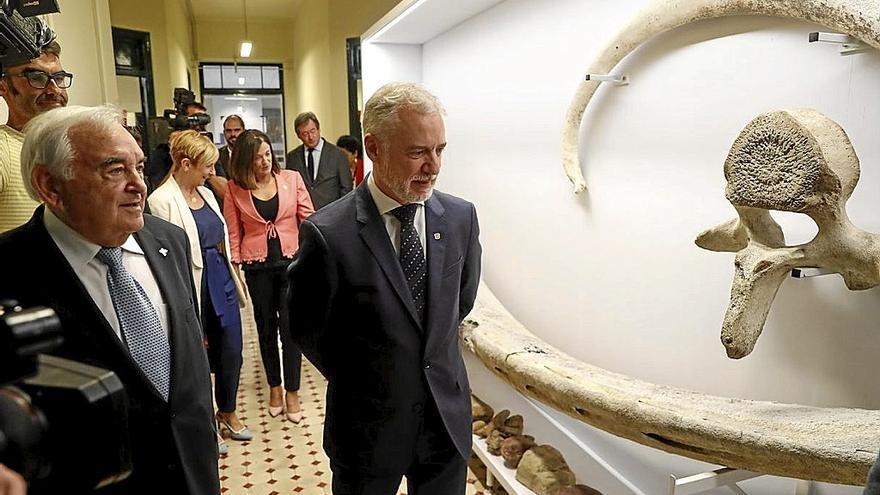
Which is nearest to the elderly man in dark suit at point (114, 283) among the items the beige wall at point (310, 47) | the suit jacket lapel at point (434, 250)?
the suit jacket lapel at point (434, 250)

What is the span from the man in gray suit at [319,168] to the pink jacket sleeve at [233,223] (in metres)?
1.45

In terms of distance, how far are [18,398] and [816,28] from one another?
1.76 m

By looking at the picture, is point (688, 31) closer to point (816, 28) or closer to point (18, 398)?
point (816, 28)

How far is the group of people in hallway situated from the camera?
4.33ft

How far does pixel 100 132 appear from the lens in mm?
1334

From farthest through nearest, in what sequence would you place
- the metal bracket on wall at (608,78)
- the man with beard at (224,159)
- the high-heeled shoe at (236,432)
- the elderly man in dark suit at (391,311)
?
1. the man with beard at (224,159)
2. the high-heeled shoe at (236,432)
3. the metal bracket on wall at (608,78)
4. the elderly man in dark suit at (391,311)

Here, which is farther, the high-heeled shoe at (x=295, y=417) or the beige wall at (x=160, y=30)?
the beige wall at (x=160, y=30)

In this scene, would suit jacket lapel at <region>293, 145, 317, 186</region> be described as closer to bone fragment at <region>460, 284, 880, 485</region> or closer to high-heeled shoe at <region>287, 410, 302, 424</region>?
high-heeled shoe at <region>287, 410, 302, 424</region>

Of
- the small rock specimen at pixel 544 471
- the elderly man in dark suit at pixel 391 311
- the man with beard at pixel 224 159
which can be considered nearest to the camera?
the elderly man in dark suit at pixel 391 311

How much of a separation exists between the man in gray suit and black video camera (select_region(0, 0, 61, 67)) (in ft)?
9.47

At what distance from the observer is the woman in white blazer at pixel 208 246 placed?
2.84 meters

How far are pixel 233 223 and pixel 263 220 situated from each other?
164mm

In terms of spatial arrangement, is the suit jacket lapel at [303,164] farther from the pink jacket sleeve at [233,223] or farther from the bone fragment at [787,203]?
the bone fragment at [787,203]

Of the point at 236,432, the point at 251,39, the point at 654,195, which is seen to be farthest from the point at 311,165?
the point at 251,39
